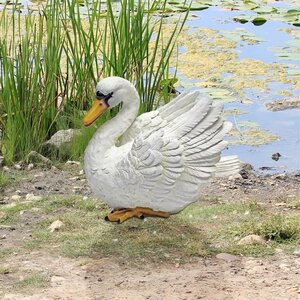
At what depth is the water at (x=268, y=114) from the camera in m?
7.18

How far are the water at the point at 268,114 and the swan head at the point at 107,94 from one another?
7.04 feet

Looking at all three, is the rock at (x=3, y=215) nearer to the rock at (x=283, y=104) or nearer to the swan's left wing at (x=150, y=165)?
the swan's left wing at (x=150, y=165)

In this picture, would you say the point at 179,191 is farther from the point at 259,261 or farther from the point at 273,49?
the point at 273,49

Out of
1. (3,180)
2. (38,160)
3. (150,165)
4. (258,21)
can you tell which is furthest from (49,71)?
(258,21)

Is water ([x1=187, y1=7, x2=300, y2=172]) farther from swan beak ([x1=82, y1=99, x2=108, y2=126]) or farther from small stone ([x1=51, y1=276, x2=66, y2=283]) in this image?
small stone ([x1=51, y1=276, x2=66, y2=283])

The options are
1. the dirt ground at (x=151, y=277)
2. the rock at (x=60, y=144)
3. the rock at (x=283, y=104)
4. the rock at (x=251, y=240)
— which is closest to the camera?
the dirt ground at (x=151, y=277)

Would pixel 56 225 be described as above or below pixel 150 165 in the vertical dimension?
below

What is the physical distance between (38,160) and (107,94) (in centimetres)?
169

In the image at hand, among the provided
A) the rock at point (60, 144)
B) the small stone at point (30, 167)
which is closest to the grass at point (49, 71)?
the rock at point (60, 144)

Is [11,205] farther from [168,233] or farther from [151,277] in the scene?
[151,277]

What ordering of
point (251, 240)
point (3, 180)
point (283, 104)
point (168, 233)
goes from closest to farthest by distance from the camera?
point (251, 240), point (168, 233), point (3, 180), point (283, 104)

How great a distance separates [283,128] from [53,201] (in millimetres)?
2667

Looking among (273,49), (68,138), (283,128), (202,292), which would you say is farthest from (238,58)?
(202,292)

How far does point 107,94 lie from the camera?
5051mm
